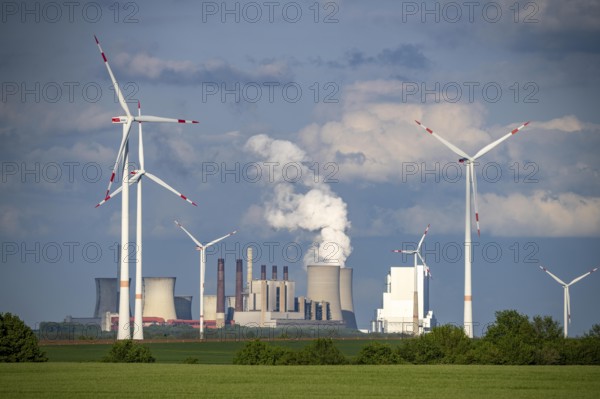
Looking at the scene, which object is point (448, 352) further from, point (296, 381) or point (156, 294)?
point (156, 294)

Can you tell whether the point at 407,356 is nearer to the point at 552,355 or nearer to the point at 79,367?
the point at 552,355

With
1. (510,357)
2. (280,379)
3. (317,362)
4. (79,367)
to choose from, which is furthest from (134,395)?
(510,357)

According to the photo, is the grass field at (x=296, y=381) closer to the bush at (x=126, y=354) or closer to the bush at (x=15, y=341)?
the bush at (x=15, y=341)

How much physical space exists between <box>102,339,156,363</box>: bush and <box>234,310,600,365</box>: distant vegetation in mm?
5695

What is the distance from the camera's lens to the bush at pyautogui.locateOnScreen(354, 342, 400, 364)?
72.7 m

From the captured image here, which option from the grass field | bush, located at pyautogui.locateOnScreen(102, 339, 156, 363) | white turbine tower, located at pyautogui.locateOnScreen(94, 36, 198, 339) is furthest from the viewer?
white turbine tower, located at pyautogui.locateOnScreen(94, 36, 198, 339)

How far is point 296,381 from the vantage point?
184ft

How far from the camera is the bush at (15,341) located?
69.4 metres

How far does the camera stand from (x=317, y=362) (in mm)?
71750

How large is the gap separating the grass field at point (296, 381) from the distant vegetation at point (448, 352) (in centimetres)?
598

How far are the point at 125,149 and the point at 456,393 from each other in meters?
62.2

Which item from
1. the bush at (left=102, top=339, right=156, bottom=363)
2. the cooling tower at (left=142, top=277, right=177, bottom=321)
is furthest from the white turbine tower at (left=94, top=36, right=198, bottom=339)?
the cooling tower at (left=142, top=277, right=177, bottom=321)

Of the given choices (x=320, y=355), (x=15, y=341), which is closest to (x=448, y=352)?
(x=320, y=355)

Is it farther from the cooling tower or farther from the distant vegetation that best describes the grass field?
the cooling tower
